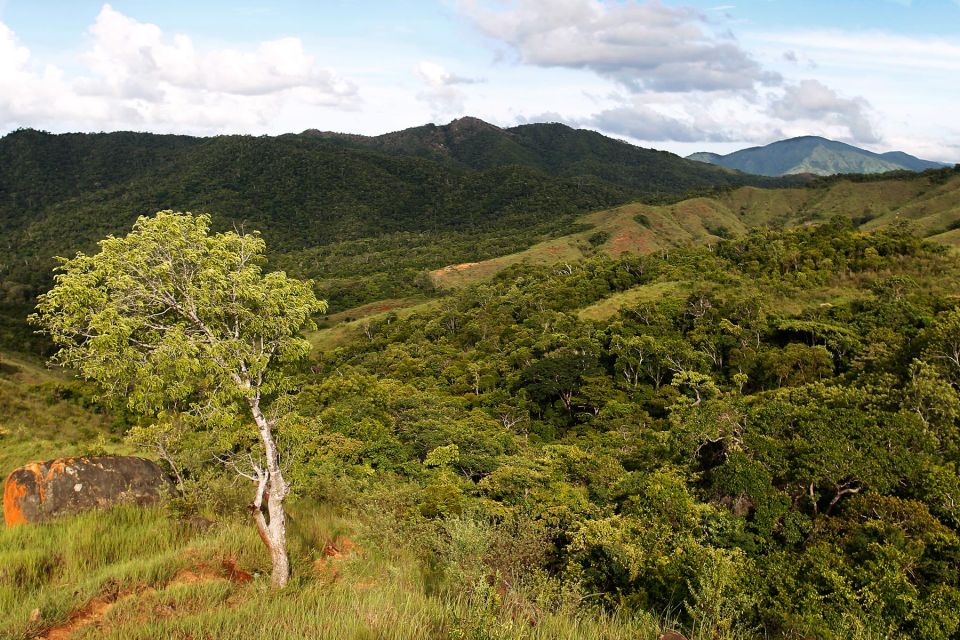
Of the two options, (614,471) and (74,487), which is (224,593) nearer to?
(74,487)

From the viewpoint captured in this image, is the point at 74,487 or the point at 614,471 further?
the point at 614,471

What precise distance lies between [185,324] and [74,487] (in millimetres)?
6141

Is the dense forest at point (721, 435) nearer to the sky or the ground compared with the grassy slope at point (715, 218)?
nearer to the ground

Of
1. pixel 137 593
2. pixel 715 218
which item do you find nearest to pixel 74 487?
pixel 137 593

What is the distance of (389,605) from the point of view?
5.90 metres

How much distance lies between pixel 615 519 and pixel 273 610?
17801 mm

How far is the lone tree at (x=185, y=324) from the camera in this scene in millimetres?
7980

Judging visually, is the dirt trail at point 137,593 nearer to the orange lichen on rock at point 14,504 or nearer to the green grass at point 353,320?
the orange lichen on rock at point 14,504

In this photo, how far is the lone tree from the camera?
26.2ft

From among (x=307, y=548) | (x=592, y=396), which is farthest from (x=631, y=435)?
(x=307, y=548)

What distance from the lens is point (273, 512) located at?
880 centimetres

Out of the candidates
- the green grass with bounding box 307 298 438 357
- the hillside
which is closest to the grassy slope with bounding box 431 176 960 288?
the green grass with bounding box 307 298 438 357

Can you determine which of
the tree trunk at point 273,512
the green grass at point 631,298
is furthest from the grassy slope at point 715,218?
the tree trunk at point 273,512

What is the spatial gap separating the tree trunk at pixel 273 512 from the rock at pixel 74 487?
15.8ft
